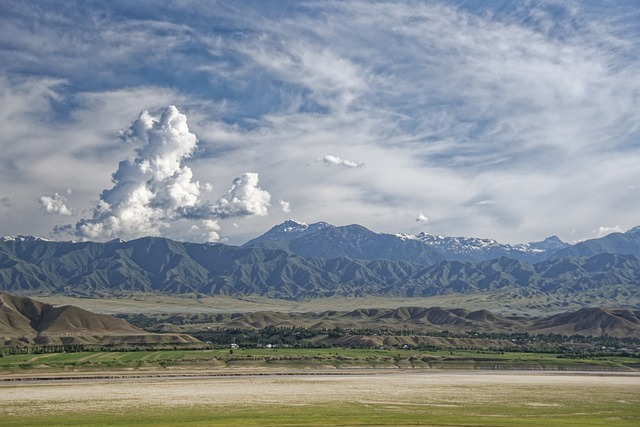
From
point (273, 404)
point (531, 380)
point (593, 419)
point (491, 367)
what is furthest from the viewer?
point (491, 367)

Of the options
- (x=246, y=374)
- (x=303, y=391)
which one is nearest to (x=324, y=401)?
(x=303, y=391)

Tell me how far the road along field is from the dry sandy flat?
0.54ft

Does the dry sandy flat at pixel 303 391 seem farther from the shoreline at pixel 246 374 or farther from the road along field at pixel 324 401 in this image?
the shoreline at pixel 246 374

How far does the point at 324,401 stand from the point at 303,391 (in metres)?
16.2

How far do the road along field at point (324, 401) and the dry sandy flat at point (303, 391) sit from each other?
0.17m

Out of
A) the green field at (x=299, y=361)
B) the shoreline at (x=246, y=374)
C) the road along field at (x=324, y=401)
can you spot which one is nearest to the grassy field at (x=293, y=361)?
the green field at (x=299, y=361)

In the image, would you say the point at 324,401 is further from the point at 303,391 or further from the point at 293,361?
the point at 293,361

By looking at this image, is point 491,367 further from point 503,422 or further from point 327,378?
point 503,422

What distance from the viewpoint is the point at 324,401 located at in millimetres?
94875

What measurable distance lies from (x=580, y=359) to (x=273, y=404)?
441ft

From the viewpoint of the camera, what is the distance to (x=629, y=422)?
2997 inches

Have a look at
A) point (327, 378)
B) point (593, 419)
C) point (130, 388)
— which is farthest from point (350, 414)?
point (327, 378)

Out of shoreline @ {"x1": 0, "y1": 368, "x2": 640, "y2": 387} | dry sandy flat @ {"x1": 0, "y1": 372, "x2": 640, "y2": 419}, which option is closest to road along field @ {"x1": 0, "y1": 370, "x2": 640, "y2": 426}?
dry sandy flat @ {"x1": 0, "y1": 372, "x2": 640, "y2": 419}

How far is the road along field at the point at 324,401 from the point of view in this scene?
249ft
